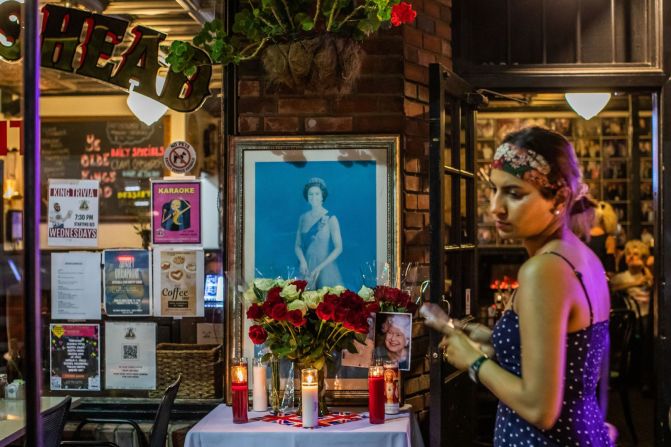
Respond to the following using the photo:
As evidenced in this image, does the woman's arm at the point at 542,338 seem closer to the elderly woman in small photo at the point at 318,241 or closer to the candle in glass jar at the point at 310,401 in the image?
the candle in glass jar at the point at 310,401

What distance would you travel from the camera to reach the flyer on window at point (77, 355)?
15.1 ft

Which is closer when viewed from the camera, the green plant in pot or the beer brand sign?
the green plant in pot

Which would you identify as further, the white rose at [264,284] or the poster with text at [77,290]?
the poster with text at [77,290]

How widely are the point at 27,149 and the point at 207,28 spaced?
2.51m

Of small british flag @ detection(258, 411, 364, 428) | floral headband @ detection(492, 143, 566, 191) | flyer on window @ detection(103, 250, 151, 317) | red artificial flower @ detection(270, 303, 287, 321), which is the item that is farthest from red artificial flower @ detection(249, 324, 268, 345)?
floral headband @ detection(492, 143, 566, 191)

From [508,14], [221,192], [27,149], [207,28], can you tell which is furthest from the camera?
[508,14]

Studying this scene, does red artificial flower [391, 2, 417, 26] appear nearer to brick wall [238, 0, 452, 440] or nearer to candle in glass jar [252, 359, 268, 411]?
brick wall [238, 0, 452, 440]

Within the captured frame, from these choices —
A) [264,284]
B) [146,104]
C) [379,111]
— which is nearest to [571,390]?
[264,284]

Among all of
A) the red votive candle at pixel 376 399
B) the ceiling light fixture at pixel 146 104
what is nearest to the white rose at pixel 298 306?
the red votive candle at pixel 376 399

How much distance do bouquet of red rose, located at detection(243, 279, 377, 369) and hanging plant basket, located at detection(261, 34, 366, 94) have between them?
1.02 meters

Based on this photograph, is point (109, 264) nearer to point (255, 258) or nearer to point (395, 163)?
point (255, 258)

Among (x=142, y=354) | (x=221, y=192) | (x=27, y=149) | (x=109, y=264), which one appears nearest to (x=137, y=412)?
(x=142, y=354)

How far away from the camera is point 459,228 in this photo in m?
4.66

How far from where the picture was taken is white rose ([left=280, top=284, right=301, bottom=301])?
3.88m
